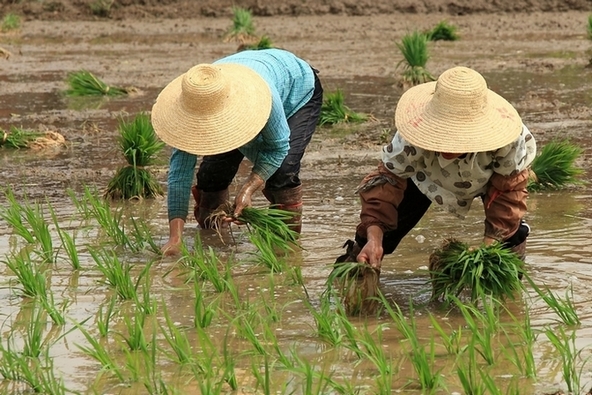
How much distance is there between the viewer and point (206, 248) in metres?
5.57

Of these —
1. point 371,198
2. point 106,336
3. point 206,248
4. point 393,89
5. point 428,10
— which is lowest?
point 428,10

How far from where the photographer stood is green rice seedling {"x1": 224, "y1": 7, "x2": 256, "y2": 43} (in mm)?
13789

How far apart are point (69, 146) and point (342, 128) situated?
194 cm

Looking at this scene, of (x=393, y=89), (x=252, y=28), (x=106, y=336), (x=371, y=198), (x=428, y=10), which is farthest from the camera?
(x=428, y=10)

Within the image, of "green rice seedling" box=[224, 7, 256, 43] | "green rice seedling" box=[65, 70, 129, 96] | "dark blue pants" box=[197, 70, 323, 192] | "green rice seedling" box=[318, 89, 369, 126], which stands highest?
"dark blue pants" box=[197, 70, 323, 192]

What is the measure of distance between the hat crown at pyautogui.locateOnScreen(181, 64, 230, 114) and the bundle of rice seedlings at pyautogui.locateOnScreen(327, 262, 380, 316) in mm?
866

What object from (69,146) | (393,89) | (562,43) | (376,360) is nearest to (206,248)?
(376,360)

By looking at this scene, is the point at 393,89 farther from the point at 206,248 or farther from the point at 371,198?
the point at 371,198

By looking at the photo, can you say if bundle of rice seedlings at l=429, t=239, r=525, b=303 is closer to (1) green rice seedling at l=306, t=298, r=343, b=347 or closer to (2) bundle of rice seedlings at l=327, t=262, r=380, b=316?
(2) bundle of rice seedlings at l=327, t=262, r=380, b=316

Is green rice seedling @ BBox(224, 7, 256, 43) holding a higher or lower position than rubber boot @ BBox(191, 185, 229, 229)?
lower

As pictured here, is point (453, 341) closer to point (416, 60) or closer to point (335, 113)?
point (335, 113)

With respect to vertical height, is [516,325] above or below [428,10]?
above

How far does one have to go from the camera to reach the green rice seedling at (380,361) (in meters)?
3.40

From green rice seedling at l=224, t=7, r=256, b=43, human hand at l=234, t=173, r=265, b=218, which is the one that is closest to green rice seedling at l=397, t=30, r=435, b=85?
green rice seedling at l=224, t=7, r=256, b=43
